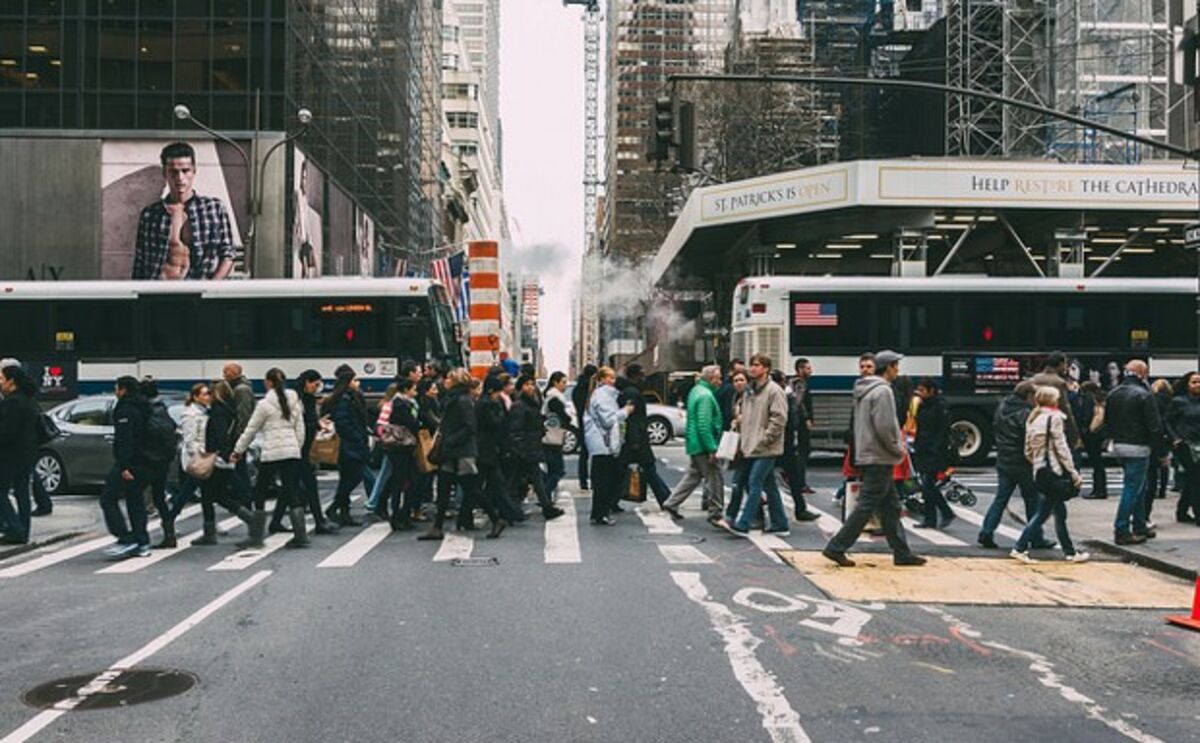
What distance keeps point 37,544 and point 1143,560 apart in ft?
37.3

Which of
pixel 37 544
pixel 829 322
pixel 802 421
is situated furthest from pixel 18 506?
pixel 829 322

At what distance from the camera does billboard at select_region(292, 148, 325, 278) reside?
3859 cm

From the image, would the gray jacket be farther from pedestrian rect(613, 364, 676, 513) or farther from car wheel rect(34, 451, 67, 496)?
car wheel rect(34, 451, 67, 496)

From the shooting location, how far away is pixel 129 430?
11.4 meters

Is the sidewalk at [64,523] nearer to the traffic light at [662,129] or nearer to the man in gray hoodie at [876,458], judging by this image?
the man in gray hoodie at [876,458]

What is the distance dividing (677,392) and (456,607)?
34.9 m

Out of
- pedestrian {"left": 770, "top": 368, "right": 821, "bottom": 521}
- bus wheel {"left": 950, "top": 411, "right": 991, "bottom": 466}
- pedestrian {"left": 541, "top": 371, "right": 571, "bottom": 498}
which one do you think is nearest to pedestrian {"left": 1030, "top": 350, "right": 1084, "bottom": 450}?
pedestrian {"left": 770, "top": 368, "right": 821, "bottom": 521}

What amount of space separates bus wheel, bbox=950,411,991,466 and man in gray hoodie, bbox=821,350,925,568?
12141mm

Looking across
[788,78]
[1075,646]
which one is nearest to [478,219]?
[788,78]

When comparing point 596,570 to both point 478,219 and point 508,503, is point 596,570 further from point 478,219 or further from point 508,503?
point 478,219

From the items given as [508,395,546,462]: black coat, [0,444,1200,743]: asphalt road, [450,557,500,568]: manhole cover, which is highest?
[508,395,546,462]: black coat

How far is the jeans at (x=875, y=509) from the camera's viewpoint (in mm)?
10469

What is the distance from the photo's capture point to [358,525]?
14.2 m

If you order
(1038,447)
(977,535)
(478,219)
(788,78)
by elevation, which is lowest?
(977,535)
